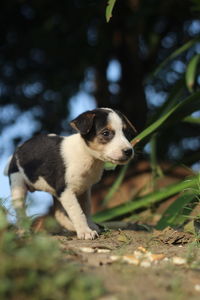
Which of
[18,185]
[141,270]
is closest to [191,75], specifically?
[18,185]

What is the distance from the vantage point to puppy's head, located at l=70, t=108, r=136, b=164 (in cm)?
349

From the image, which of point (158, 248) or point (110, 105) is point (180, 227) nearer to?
point (158, 248)

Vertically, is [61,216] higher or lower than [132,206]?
higher

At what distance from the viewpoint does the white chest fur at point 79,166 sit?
3.78 m

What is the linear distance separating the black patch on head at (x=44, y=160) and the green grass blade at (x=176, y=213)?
902 mm

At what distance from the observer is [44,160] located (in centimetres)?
393

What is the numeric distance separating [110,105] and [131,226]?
13.1ft

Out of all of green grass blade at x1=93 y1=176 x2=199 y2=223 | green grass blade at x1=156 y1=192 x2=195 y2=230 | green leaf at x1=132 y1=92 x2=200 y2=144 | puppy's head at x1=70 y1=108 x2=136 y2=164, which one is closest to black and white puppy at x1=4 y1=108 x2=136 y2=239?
puppy's head at x1=70 y1=108 x2=136 y2=164

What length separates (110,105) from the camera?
26.8 ft

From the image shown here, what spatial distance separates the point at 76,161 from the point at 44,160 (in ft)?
0.91

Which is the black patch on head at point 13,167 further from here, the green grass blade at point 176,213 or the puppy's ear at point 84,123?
the green grass blade at point 176,213

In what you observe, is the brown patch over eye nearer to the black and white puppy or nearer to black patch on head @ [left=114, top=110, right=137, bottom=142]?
the black and white puppy

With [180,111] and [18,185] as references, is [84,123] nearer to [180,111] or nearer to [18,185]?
[18,185]

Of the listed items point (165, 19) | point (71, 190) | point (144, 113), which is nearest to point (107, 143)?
point (71, 190)
